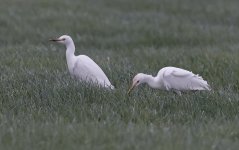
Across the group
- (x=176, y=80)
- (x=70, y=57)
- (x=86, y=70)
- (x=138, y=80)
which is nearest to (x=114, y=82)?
(x=86, y=70)

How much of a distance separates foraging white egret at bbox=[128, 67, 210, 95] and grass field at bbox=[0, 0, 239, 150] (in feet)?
0.41

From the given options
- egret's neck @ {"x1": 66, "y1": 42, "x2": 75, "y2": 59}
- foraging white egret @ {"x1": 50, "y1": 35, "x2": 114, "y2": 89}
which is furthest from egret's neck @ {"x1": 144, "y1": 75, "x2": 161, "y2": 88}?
egret's neck @ {"x1": 66, "y1": 42, "x2": 75, "y2": 59}

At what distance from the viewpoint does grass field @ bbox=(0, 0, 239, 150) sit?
6078 millimetres

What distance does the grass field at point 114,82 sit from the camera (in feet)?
19.9

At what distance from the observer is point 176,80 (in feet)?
27.8

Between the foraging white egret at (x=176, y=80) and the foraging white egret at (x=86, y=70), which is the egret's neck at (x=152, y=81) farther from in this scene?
the foraging white egret at (x=86, y=70)

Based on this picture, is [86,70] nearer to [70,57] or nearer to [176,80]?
[70,57]

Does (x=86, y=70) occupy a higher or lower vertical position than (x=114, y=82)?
higher

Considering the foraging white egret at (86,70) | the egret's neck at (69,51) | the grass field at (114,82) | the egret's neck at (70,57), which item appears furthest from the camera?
the egret's neck at (69,51)

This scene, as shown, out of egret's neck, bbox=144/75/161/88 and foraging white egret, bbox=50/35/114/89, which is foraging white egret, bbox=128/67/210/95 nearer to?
egret's neck, bbox=144/75/161/88

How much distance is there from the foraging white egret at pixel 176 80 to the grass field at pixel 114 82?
125mm

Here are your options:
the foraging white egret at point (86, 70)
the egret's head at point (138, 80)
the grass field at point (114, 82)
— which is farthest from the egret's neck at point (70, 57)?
the egret's head at point (138, 80)

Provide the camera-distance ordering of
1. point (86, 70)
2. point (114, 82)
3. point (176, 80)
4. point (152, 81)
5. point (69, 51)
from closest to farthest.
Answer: point (176, 80)
point (152, 81)
point (86, 70)
point (114, 82)
point (69, 51)

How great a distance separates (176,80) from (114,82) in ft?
3.95
